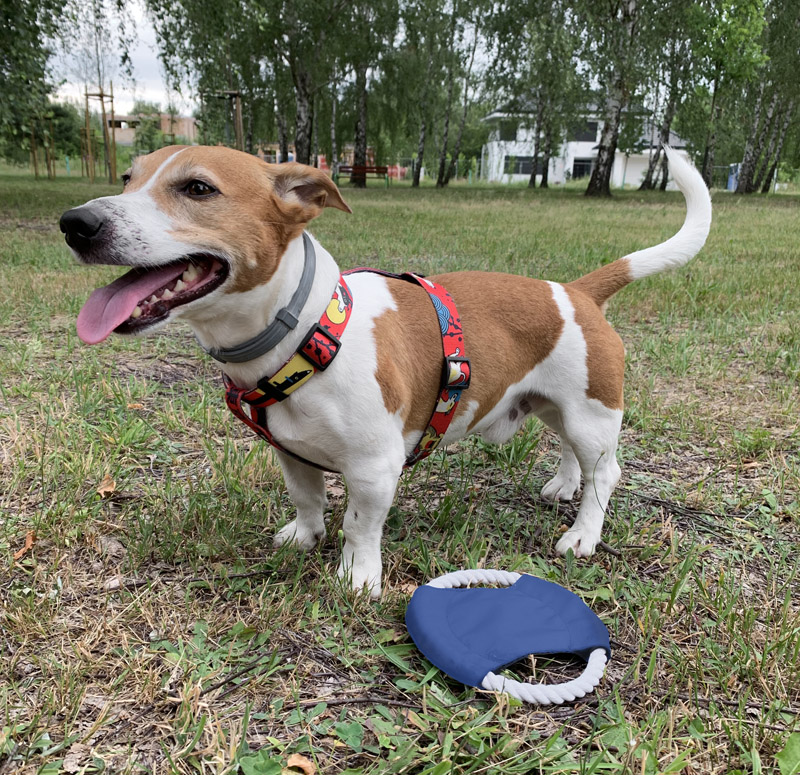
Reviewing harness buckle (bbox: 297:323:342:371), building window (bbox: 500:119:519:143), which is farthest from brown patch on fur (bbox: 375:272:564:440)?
building window (bbox: 500:119:519:143)

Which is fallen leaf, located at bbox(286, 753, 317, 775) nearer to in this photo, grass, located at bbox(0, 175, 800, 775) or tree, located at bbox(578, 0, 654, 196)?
grass, located at bbox(0, 175, 800, 775)

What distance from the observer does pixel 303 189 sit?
7.39 feet

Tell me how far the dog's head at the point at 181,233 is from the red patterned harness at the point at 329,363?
247mm

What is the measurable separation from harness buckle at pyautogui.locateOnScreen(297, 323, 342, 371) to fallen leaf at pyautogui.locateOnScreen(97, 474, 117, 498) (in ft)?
4.20

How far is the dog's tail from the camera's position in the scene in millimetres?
2902

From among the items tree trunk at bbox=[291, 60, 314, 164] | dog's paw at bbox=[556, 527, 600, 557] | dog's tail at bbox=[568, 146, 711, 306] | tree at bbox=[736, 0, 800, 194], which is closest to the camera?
dog's paw at bbox=[556, 527, 600, 557]

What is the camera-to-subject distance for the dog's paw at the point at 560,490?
3.12 m

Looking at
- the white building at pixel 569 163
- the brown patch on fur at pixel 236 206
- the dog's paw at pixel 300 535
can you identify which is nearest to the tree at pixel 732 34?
the brown patch on fur at pixel 236 206

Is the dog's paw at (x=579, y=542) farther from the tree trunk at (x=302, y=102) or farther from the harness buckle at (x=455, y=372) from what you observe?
the tree trunk at (x=302, y=102)

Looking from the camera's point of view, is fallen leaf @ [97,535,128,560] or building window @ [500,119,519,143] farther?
building window @ [500,119,519,143]

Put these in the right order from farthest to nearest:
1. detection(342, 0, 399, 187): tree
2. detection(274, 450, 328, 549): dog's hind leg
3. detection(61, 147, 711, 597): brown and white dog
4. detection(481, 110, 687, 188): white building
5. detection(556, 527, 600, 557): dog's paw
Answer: detection(481, 110, 687, 188): white building, detection(342, 0, 399, 187): tree, detection(556, 527, 600, 557): dog's paw, detection(274, 450, 328, 549): dog's hind leg, detection(61, 147, 711, 597): brown and white dog

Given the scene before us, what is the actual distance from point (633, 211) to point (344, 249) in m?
10.2

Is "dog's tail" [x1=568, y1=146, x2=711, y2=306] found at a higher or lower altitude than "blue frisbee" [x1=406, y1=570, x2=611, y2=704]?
higher

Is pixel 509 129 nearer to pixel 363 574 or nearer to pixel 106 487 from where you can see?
pixel 106 487
